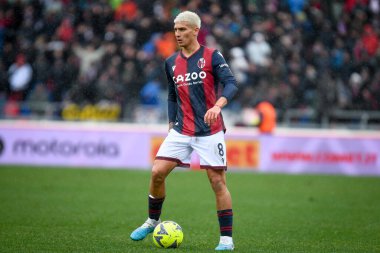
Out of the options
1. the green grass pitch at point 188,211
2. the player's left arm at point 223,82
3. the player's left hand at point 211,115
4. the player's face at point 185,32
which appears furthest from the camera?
the green grass pitch at point 188,211

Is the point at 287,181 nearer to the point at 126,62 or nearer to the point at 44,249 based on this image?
the point at 126,62

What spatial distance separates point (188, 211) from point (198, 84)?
382 centimetres

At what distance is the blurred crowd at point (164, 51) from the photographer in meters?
19.7

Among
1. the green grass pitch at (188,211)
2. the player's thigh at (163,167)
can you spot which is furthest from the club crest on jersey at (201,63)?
the green grass pitch at (188,211)

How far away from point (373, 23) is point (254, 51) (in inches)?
184

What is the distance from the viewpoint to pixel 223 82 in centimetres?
729

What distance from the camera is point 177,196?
12727mm

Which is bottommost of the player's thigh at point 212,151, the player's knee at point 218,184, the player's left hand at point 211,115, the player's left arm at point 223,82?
the player's knee at point 218,184

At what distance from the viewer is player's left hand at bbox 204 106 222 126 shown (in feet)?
22.5

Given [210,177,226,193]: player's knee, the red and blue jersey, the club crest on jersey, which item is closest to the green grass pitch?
[210,177,226,193]: player's knee

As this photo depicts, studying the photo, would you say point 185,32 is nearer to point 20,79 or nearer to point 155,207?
point 155,207

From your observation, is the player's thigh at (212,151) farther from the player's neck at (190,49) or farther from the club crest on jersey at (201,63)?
the player's neck at (190,49)

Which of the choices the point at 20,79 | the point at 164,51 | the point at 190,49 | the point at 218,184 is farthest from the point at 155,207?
the point at 164,51

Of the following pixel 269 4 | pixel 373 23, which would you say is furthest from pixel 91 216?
pixel 373 23
